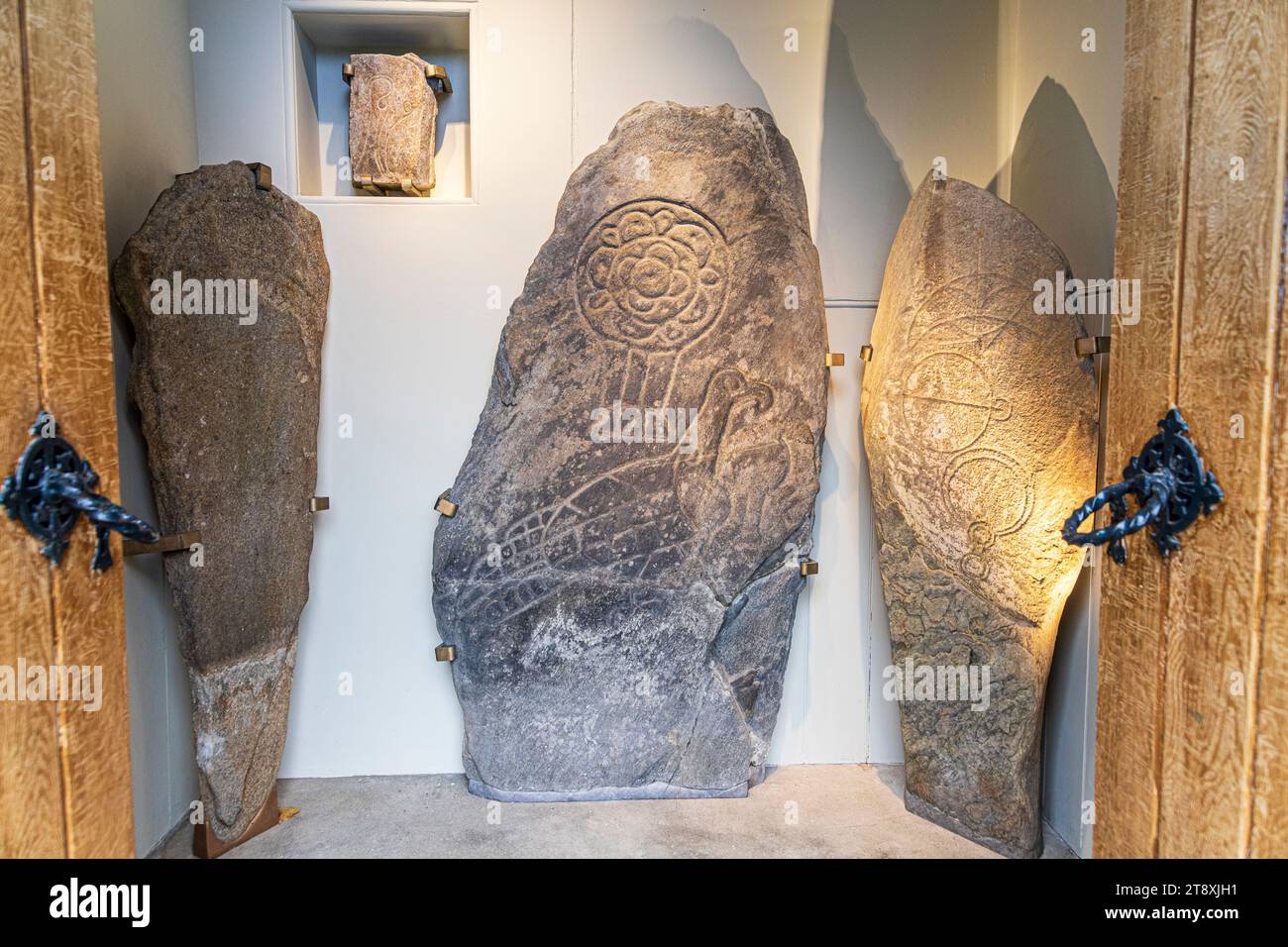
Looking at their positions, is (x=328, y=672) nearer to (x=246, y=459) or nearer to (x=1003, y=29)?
(x=246, y=459)

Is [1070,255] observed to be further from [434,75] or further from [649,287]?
[434,75]

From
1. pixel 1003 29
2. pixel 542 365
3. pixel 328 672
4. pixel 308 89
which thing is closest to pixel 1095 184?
pixel 1003 29

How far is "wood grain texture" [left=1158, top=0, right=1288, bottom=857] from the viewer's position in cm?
99

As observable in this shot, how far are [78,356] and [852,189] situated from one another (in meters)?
2.27

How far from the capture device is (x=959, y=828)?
7.47 feet

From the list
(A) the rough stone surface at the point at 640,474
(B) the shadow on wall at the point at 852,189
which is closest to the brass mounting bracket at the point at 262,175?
(A) the rough stone surface at the point at 640,474

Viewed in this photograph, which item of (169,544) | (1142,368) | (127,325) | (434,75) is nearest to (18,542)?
(169,544)

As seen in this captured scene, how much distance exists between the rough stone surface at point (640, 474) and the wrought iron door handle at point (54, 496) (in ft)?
4.22

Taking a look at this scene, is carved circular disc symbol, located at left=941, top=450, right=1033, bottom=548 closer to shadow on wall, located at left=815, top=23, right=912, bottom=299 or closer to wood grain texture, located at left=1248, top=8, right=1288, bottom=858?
shadow on wall, located at left=815, top=23, right=912, bottom=299

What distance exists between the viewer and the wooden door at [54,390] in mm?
1052

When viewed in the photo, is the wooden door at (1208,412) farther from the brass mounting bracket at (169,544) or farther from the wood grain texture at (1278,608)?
the brass mounting bracket at (169,544)

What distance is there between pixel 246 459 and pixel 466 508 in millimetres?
620

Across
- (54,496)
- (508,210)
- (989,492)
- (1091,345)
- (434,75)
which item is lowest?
(989,492)

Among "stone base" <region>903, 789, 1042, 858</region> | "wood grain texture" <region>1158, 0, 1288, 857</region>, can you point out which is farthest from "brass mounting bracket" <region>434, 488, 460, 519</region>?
"wood grain texture" <region>1158, 0, 1288, 857</region>
